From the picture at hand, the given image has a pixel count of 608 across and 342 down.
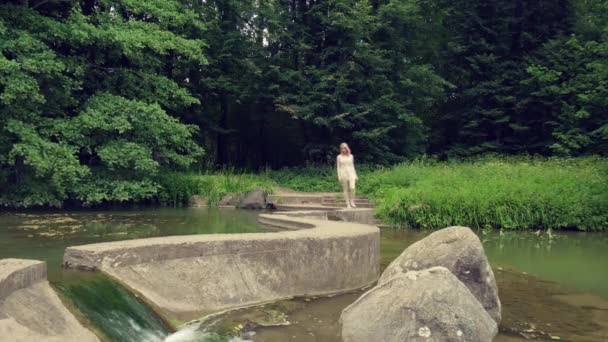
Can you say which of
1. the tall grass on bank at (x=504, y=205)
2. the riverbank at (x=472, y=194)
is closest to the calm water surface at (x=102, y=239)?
the riverbank at (x=472, y=194)

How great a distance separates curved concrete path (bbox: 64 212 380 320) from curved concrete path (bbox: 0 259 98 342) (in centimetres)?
123

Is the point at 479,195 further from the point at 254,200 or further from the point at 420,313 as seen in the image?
the point at 420,313

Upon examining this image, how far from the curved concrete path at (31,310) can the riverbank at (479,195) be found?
1302 centimetres

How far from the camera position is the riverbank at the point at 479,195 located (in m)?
18.0

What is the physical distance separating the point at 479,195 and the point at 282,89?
12.9 m

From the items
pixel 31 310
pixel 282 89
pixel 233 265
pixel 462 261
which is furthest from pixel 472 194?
pixel 31 310

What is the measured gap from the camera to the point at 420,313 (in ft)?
21.8

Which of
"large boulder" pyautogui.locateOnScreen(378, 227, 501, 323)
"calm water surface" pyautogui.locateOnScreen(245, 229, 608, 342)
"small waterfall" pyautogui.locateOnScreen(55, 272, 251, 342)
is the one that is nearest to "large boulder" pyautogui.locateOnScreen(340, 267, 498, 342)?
"calm water surface" pyautogui.locateOnScreen(245, 229, 608, 342)

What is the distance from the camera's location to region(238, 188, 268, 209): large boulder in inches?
818

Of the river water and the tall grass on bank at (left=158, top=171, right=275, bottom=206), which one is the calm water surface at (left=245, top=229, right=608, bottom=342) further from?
the tall grass on bank at (left=158, top=171, right=275, bottom=206)

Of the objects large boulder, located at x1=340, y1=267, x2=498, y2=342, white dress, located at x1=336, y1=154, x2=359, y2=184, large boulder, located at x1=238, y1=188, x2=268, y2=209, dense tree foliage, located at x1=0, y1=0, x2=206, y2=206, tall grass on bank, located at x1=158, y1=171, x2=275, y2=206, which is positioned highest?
dense tree foliage, located at x1=0, y1=0, x2=206, y2=206

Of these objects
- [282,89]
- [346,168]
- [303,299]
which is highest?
[282,89]

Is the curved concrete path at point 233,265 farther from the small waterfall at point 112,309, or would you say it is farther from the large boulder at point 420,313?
the large boulder at point 420,313

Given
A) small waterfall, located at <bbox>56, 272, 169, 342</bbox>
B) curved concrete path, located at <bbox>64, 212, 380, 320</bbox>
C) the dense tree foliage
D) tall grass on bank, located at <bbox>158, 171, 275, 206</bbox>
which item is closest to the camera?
small waterfall, located at <bbox>56, 272, 169, 342</bbox>
